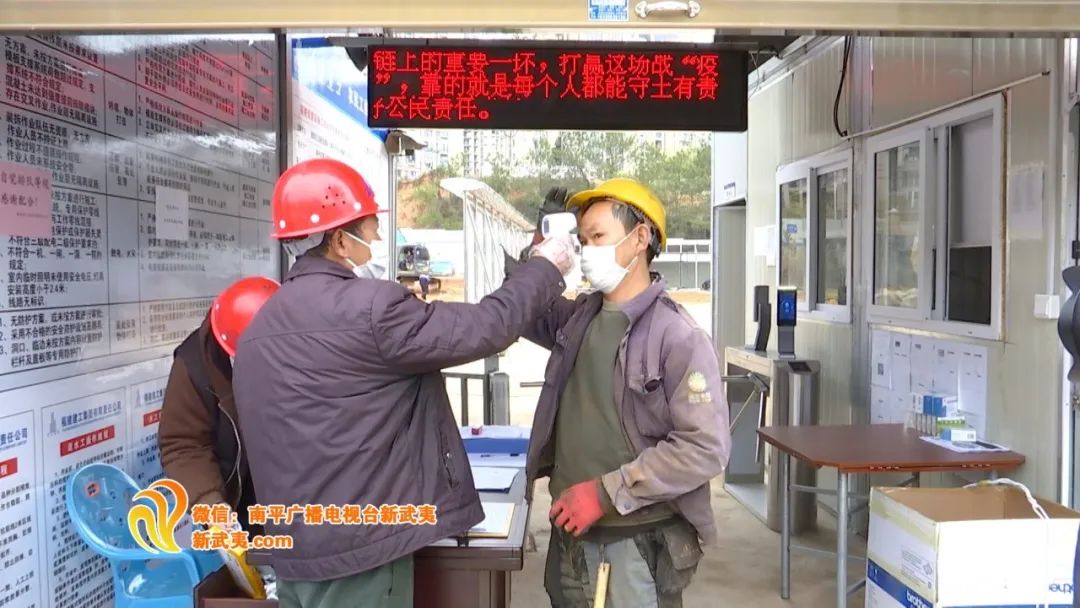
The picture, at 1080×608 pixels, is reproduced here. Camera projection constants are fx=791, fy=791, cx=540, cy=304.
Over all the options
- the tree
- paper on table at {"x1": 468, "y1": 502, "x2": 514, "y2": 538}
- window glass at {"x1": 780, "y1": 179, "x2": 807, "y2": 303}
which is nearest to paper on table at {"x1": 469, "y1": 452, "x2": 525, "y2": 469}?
paper on table at {"x1": 468, "y1": 502, "x2": 514, "y2": 538}

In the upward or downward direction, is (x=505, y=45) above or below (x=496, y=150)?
below

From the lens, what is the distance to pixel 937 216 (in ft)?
11.8

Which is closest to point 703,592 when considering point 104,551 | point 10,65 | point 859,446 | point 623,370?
point 859,446

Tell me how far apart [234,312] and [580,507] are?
3.36 ft

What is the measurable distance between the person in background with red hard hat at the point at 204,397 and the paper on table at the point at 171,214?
0.62m

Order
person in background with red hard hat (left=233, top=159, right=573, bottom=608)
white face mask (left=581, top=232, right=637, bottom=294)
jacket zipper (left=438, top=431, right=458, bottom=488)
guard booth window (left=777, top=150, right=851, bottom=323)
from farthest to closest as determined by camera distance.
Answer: guard booth window (left=777, top=150, right=851, bottom=323), white face mask (left=581, top=232, right=637, bottom=294), jacket zipper (left=438, top=431, right=458, bottom=488), person in background with red hard hat (left=233, top=159, right=573, bottom=608)

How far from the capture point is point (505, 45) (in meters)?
3.38

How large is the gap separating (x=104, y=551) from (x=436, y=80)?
2184mm

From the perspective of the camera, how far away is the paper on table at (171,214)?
2.50 m

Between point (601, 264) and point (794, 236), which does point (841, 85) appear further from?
point (601, 264)

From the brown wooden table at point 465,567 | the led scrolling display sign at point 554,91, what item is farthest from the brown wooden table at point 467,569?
the led scrolling display sign at point 554,91

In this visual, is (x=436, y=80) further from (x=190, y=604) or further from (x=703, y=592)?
(x=703, y=592)

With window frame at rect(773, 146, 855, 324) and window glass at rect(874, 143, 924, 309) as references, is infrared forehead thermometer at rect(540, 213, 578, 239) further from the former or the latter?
window frame at rect(773, 146, 855, 324)

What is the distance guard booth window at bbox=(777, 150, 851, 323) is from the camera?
4605mm
